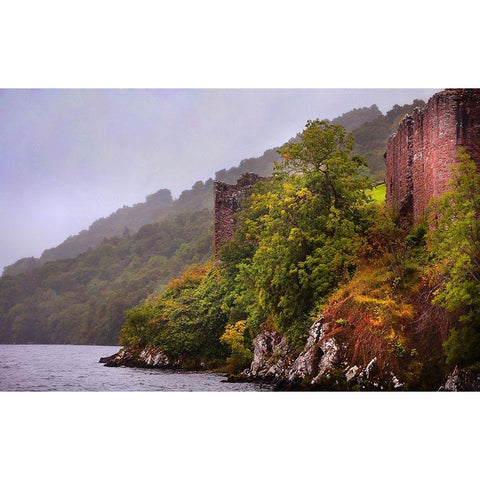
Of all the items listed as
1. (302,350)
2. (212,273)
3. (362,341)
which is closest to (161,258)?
(212,273)

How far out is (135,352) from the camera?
63.4 feet

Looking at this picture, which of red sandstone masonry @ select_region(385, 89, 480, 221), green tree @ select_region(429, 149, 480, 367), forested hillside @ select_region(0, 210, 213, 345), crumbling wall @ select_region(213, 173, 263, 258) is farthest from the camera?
crumbling wall @ select_region(213, 173, 263, 258)

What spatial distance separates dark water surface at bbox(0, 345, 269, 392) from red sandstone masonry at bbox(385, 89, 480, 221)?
17.3 feet

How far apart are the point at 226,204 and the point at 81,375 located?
9.06 metres

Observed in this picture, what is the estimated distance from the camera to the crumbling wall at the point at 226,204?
2130cm

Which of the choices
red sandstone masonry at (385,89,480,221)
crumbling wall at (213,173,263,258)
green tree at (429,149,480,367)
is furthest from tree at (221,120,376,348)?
crumbling wall at (213,173,263,258)

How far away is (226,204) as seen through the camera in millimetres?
22375

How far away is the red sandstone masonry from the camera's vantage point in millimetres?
13219

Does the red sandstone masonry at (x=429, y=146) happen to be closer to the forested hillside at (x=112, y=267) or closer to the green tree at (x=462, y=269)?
the forested hillside at (x=112, y=267)

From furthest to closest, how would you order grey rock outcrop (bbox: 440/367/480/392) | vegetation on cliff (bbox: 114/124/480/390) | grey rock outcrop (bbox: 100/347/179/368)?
grey rock outcrop (bbox: 100/347/179/368)
vegetation on cliff (bbox: 114/124/480/390)
grey rock outcrop (bbox: 440/367/480/392)

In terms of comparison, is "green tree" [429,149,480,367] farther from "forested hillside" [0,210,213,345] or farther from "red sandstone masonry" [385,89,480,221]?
"forested hillside" [0,210,213,345]

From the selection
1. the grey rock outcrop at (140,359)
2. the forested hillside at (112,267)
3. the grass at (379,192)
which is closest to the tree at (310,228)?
the forested hillside at (112,267)

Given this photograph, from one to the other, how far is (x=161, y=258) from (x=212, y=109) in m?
6.36

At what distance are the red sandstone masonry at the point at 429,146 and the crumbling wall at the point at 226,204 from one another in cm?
638
